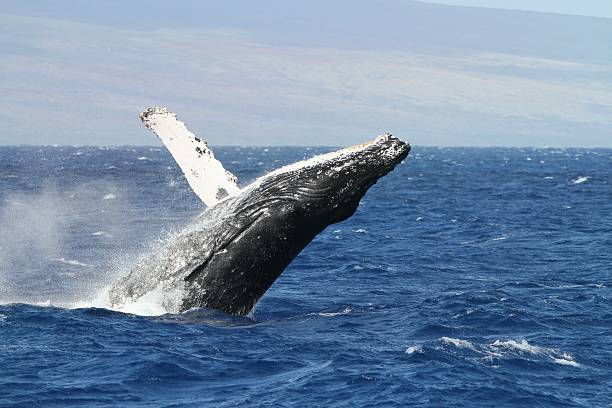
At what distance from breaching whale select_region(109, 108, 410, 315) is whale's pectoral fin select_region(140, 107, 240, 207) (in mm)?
16

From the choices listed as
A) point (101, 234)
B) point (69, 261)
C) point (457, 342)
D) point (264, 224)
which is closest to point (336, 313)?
point (457, 342)

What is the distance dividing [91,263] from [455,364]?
14.4 metres

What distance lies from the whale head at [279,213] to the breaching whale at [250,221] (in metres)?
0.01

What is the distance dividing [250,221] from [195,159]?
1.48m

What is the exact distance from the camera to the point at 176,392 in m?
12.4

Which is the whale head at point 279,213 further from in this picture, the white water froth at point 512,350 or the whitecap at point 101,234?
the whitecap at point 101,234

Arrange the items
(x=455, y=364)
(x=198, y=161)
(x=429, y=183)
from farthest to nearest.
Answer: (x=429, y=183), (x=198, y=161), (x=455, y=364)

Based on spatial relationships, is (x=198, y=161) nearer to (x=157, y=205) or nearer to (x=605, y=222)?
(x=605, y=222)

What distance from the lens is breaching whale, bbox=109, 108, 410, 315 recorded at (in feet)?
49.6

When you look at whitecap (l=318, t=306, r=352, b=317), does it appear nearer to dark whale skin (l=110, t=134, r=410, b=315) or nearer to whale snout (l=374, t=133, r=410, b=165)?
dark whale skin (l=110, t=134, r=410, b=315)

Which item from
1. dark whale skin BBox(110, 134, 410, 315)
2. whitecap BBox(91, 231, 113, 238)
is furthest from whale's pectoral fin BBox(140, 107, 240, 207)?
whitecap BBox(91, 231, 113, 238)

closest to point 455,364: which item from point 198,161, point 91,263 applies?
point 198,161

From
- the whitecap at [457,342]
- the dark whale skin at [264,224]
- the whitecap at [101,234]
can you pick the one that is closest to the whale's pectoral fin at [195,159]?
the dark whale skin at [264,224]

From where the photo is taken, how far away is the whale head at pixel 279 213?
1509 centimetres
